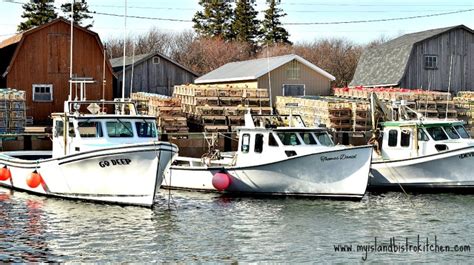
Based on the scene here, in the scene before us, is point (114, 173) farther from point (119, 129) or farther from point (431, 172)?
point (431, 172)

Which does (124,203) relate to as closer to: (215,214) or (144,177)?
(144,177)

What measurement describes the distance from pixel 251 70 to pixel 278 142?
79.9ft

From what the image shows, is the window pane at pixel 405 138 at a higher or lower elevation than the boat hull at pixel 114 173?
higher

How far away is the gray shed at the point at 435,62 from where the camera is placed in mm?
52219

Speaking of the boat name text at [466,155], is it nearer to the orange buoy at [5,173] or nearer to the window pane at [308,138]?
the window pane at [308,138]

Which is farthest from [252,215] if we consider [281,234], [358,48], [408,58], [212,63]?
[358,48]

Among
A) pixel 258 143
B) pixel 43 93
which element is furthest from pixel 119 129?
pixel 43 93

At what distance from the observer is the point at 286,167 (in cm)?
2512

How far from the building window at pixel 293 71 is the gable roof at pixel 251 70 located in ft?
1.07

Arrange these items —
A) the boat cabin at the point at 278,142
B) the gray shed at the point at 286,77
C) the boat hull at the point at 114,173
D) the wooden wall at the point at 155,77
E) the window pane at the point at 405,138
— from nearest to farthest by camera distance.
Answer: the boat hull at the point at 114,173 < the boat cabin at the point at 278,142 < the window pane at the point at 405,138 < the gray shed at the point at 286,77 < the wooden wall at the point at 155,77

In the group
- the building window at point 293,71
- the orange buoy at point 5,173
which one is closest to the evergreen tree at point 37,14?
the building window at point 293,71

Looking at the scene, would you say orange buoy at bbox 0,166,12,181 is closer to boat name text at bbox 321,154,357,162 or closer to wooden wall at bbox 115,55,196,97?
boat name text at bbox 321,154,357,162

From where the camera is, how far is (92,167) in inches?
914

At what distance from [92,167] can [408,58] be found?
3244 cm
